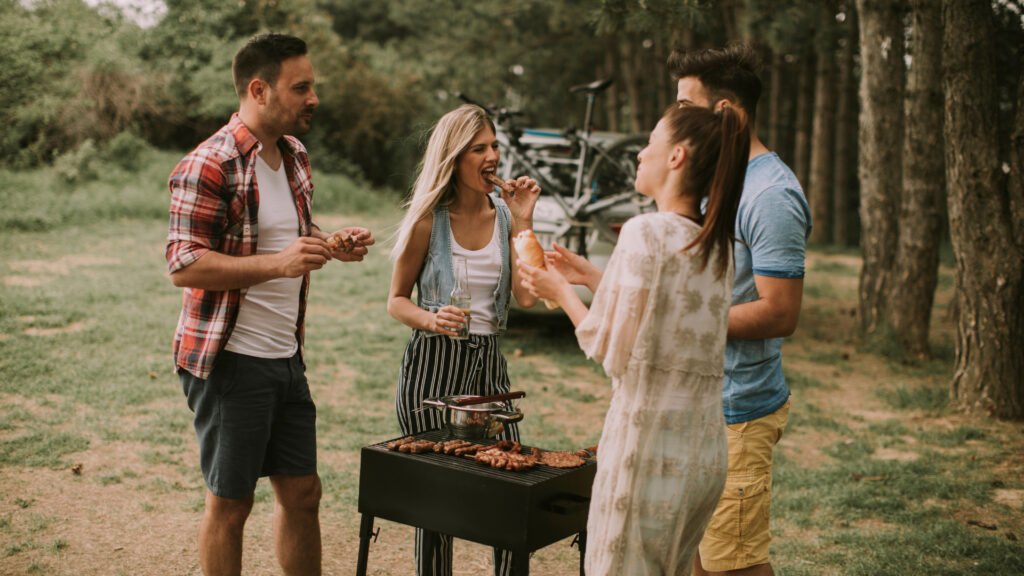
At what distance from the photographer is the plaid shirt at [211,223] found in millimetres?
3434

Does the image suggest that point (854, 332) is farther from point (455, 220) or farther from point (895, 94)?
point (455, 220)

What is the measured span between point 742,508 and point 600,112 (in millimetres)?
31178

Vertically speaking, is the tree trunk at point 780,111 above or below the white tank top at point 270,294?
above

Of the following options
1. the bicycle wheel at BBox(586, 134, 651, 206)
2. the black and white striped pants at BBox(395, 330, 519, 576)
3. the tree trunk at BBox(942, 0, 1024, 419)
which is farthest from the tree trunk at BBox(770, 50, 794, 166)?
the black and white striped pants at BBox(395, 330, 519, 576)

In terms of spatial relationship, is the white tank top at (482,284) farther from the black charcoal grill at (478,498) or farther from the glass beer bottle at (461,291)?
the black charcoal grill at (478,498)

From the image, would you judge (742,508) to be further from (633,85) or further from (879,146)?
(633,85)

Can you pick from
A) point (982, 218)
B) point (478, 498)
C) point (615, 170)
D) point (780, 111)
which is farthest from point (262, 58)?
point (780, 111)

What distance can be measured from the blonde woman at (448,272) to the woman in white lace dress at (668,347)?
47.4 inches

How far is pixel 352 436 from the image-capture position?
279 inches

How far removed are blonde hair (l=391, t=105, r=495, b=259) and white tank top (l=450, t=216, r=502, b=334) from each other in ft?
0.62

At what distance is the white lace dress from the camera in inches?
104

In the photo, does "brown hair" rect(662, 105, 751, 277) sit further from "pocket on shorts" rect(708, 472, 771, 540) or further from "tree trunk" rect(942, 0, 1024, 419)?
"tree trunk" rect(942, 0, 1024, 419)

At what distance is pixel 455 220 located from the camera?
4.02 m

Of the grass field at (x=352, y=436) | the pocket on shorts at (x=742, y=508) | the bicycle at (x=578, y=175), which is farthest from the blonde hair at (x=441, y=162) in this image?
the bicycle at (x=578, y=175)
